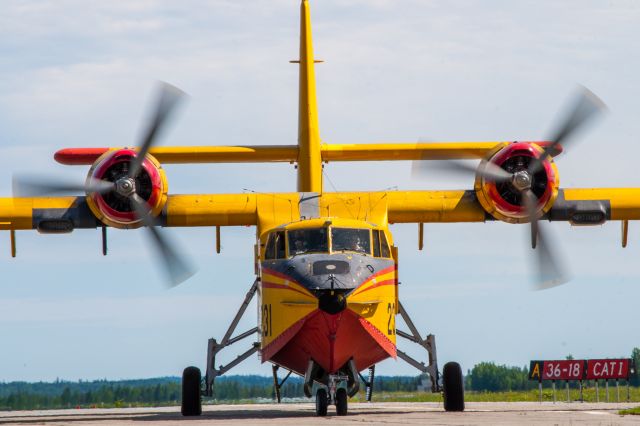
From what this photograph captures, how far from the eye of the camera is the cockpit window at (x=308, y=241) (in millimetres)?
22383

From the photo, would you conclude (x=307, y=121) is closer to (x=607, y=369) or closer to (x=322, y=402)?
(x=322, y=402)

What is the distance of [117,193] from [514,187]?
8.12 metres

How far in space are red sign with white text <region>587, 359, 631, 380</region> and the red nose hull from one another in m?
13.3

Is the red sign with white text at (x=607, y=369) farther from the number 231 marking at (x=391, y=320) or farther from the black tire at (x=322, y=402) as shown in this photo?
the black tire at (x=322, y=402)

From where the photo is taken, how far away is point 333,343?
21469mm

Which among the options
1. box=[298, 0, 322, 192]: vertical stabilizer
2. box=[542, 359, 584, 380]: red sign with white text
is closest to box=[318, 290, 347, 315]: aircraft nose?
box=[298, 0, 322, 192]: vertical stabilizer

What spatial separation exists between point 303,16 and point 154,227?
7.75 m

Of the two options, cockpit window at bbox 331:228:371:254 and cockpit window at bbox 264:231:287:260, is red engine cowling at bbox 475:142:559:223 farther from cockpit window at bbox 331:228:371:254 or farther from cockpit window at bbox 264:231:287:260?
cockpit window at bbox 264:231:287:260

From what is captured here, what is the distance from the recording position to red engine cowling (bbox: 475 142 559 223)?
25.5 metres

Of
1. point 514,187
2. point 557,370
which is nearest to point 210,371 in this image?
point 514,187

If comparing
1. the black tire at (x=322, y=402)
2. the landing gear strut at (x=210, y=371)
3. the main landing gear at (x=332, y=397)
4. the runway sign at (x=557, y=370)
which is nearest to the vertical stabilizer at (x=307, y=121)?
the landing gear strut at (x=210, y=371)

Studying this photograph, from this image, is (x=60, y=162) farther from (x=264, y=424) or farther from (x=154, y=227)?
(x=264, y=424)

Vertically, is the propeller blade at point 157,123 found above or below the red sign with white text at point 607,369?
above

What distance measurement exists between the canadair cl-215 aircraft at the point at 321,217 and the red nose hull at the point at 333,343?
25 millimetres
